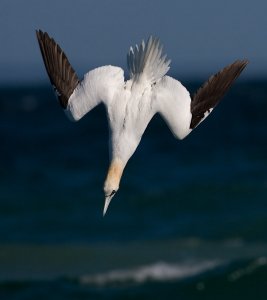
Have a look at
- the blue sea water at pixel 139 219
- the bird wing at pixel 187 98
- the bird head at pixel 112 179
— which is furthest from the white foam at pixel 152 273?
the bird head at pixel 112 179

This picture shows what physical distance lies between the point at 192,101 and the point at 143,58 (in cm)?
68

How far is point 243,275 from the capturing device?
25.6 meters

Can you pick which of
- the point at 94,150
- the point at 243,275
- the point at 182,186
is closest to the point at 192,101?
the point at 243,275

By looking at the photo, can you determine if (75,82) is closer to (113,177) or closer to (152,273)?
(113,177)

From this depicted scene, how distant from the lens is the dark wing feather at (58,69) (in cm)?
1210

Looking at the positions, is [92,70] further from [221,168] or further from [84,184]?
[221,168]

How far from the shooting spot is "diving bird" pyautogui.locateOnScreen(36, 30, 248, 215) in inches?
463

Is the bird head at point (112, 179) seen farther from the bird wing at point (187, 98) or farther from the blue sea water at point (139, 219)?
the blue sea water at point (139, 219)

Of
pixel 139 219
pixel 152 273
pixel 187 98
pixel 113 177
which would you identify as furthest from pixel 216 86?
pixel 139 219

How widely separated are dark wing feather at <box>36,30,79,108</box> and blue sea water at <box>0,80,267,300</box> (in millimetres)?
12600

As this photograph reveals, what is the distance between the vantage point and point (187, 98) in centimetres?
1205

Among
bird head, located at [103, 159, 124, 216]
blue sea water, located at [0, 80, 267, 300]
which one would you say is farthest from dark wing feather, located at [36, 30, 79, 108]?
blue sea water, located at [0, 80, 267, 300]

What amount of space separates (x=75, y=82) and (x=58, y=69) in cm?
21

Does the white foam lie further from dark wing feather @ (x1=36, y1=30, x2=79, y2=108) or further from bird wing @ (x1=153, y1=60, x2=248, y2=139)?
bird wing @ (x1=153, y1=60, x2=248, y2=139)
